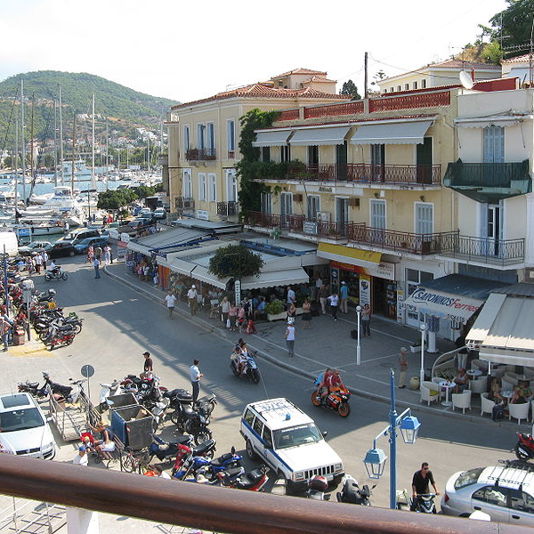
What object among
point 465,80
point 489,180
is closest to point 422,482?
point 489,180

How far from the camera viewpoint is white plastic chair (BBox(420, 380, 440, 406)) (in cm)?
2162

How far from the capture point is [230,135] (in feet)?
140

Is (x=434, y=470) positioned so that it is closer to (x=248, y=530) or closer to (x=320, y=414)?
(x=320, y=414)

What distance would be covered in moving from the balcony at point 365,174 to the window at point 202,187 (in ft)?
30.5

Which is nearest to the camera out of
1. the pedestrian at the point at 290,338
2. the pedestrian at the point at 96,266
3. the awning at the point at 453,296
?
the awning at the point at 453,296

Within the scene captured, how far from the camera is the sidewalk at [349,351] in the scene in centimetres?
2286

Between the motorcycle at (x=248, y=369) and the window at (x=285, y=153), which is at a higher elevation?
the window at (x=285, y=153)

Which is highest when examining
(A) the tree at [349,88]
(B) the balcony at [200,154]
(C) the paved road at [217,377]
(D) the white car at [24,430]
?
(A) the tree at [349,88]

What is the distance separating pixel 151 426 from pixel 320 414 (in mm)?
5225

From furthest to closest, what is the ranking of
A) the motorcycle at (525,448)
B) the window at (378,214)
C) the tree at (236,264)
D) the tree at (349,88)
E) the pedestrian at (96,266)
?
the tree at (349,88), the pedestrian at (96,266), the tree at (236,264), the window at (378,214), the motorcycle at (525,448)

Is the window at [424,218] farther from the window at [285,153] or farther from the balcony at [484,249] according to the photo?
the window at [285,153]

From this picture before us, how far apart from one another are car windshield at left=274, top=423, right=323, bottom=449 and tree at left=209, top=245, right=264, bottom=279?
1582 centimetres

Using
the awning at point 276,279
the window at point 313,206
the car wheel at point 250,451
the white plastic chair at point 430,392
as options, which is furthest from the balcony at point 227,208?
the car wheel at point 250,451

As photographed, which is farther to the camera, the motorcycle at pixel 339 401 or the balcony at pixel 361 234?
the balcony at pixel 361 234
